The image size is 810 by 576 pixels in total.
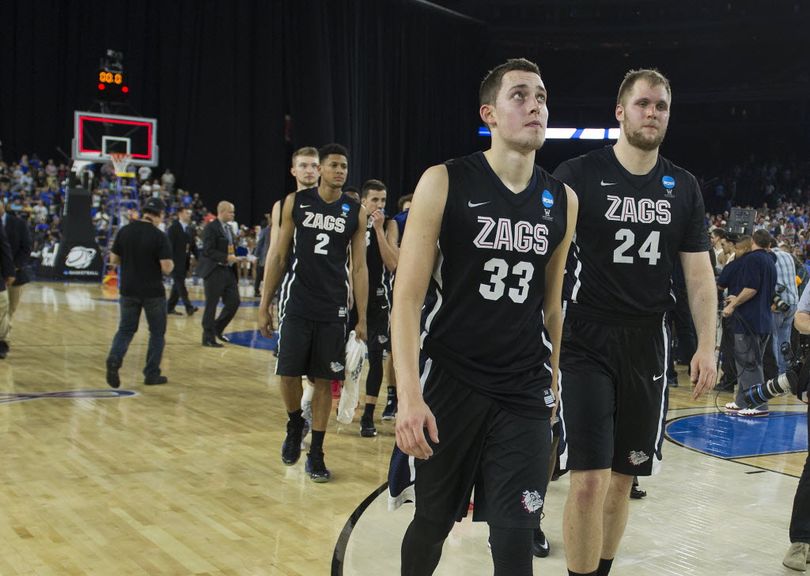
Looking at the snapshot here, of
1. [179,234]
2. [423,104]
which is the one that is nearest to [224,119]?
[423,104]

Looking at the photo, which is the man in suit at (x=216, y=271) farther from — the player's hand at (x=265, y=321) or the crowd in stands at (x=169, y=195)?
the crowd in stands at (x=169, y=195)

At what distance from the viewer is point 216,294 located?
11.7 metres

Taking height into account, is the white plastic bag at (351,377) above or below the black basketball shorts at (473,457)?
below

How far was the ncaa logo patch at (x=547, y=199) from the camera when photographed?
289 centimetres

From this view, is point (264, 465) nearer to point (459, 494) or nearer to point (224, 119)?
point (459, 494)

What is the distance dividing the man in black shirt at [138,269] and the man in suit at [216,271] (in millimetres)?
2920

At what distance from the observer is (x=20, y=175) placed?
75.5ft

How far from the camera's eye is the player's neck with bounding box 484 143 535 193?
9.34ft

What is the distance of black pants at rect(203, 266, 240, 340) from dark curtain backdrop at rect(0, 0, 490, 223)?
13231 mm

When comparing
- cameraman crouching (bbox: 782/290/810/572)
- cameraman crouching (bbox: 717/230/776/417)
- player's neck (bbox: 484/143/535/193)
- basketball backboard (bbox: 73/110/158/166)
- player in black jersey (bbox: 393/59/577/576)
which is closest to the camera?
player in black jersey (bbox: 393/59/577/576)

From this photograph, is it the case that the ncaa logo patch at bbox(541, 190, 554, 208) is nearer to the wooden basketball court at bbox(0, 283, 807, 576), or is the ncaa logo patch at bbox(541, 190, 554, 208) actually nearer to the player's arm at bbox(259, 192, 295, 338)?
the wooden basketball court at bbox(0, 283, 807, 576)

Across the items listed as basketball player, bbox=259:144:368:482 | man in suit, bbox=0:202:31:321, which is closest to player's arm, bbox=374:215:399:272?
basketball player, bbox=259:144:368:482

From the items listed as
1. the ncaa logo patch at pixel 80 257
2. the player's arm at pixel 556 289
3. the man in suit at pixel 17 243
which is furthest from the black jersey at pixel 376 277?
the ncaa logo patch at pixel 80 257

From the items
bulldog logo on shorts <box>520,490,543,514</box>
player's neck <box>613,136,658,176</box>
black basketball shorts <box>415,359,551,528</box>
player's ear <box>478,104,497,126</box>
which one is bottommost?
bulldog logo on shorts <box>520,490,543,514</box>
